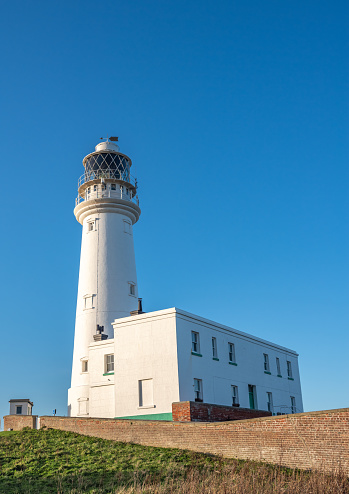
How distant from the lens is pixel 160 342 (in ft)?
87.5

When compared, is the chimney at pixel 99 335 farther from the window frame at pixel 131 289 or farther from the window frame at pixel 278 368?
the window frame at pixel 278 368

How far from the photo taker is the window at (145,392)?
86.6ft

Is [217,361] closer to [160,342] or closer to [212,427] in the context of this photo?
[160,342]

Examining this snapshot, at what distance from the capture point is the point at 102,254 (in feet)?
114

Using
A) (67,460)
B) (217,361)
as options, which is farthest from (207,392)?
(67,460)

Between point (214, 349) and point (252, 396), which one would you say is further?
point (252, 396)

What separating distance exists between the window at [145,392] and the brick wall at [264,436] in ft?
11.6

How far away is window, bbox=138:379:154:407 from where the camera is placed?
86.6 feet

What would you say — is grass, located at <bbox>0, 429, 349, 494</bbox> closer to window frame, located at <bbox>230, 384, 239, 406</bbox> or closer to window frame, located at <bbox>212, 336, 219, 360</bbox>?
window frame, located at <bbox>212, 336, 219, 360</bbox>

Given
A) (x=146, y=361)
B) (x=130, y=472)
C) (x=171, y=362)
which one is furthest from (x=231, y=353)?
(x=130, y=472)

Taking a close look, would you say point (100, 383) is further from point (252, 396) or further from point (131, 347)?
point (252, 396)

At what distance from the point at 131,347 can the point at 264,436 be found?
1054cm

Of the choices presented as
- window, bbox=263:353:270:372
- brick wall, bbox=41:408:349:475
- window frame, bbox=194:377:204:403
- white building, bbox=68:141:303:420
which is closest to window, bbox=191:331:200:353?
white building, bbox=68:141:303:420

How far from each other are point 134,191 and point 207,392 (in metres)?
16.6
